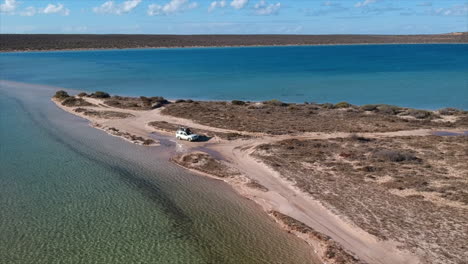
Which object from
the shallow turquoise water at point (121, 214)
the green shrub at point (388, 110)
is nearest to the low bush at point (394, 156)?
the shallow turquoise water at point (121, 214)

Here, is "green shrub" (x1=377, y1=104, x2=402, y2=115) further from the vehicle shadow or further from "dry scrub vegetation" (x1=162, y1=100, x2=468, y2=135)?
the vehicle shadow

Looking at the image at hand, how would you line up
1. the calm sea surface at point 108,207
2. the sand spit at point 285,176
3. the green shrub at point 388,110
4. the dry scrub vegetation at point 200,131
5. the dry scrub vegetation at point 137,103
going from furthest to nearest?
the dry scrub vegetation at point 137,103, the green shrub at point 388,110, the dry scrub vegetation at point 200,131, the calm sea surface at point 108,207, the sand spit at point 285,176

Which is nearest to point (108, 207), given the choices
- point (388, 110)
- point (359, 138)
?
point (359, 138)

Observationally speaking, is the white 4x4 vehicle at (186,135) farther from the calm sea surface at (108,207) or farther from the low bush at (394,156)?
the low bush at (394,156)

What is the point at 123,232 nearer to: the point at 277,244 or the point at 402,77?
the point at 277,244

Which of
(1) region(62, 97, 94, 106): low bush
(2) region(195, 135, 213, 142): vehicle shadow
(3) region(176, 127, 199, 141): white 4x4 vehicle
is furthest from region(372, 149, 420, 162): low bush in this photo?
(1) region(62, 97, 94, 106): low bush

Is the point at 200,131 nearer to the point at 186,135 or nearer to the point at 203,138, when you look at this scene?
the point at 203,138
